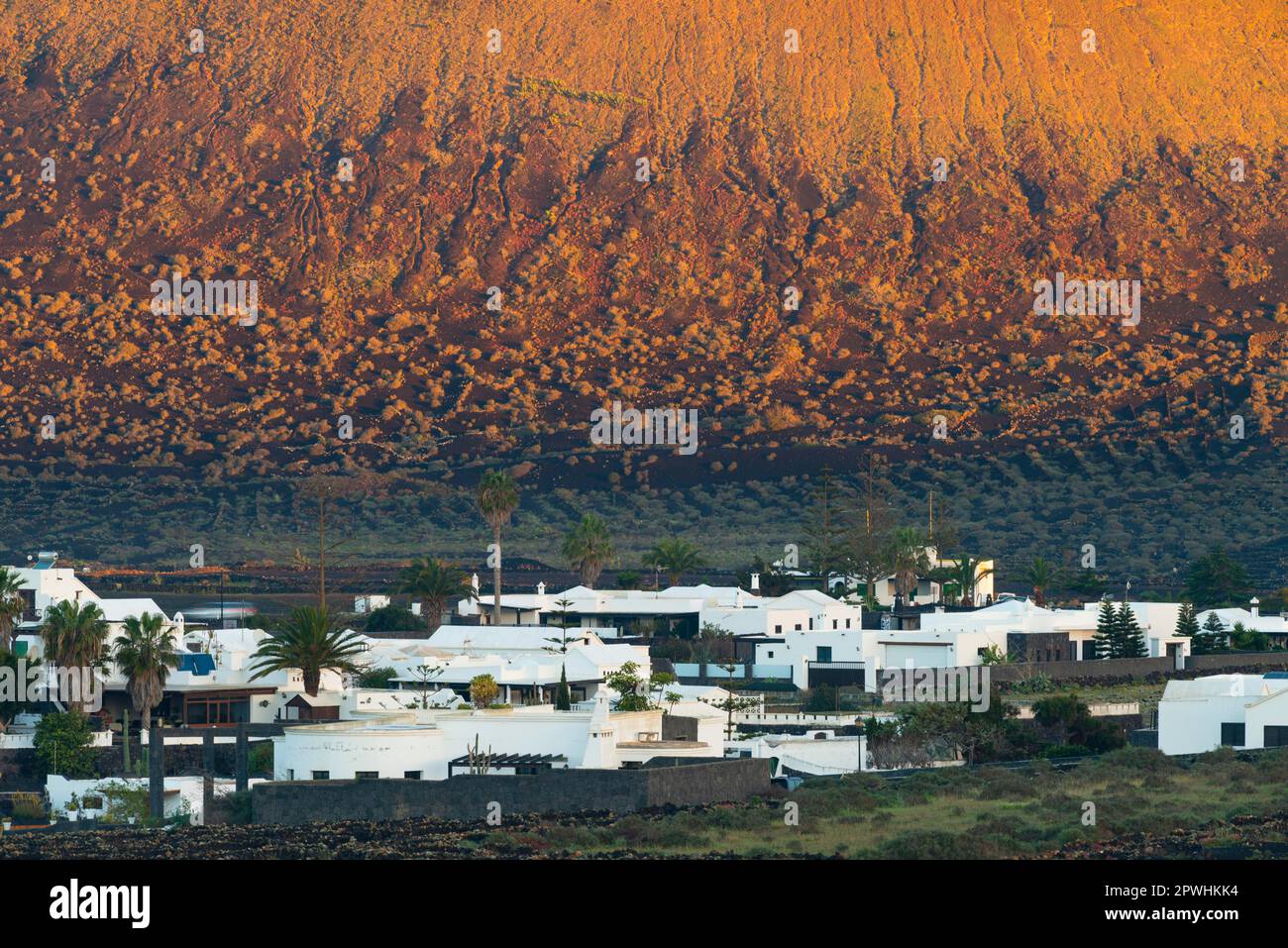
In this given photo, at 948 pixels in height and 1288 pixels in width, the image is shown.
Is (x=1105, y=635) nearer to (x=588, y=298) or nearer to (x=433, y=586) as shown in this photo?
(x=433, y=586)

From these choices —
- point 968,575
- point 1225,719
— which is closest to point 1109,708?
A: point 1225,719

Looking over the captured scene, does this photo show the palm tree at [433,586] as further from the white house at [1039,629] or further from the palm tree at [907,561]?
the white house at [1039,629]

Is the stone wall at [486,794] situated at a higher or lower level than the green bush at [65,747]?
lower

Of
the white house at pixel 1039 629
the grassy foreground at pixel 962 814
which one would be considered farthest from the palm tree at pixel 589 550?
the grassy foreground at pixel 962 814

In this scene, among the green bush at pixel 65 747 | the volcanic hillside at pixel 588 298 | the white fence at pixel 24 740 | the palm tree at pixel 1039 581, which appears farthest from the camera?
the volcanic hillside at pixel 588 298

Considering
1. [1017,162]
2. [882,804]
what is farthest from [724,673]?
[1017,162]

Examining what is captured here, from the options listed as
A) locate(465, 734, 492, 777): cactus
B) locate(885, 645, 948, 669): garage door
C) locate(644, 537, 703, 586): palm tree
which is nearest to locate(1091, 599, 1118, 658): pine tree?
locate(885, 645, 948, 669): garage door
